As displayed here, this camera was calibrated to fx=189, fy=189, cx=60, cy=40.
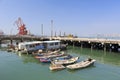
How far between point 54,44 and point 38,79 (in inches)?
1271

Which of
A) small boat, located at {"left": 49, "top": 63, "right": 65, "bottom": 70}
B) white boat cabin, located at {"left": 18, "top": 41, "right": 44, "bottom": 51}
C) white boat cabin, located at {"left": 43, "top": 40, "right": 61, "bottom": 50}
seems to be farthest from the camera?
white boat cabin, located at {"left": 43, "top": 40, "right": 61, "bottom": 50}

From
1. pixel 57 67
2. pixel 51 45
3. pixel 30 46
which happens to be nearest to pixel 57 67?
pixel 57 67

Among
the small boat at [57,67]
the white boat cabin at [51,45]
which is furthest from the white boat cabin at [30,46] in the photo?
the small boat at [57,67]

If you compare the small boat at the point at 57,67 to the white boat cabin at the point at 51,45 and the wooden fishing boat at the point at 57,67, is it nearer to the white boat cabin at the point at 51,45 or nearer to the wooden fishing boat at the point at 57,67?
the wooden fishing boat at the point at 57,67

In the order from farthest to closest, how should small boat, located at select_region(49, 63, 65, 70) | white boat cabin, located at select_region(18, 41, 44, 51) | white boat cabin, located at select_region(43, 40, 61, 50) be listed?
white boat cabin, located at select_region(43, 40, 61, 50) < white boat cabin, located at select_region(18, 41, 44, 51) < small boat, located at select_region(49, 63, 65, 70)

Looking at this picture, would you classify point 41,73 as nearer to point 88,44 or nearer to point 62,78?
point 62,78

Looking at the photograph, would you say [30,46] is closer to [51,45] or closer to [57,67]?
[51,45]

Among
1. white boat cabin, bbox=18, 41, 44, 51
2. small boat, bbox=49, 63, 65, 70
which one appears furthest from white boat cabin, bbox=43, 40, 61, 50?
small boat, bbox=49, 63, 65, 70

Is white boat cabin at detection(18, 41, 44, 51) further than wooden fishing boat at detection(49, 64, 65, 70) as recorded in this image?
Yes

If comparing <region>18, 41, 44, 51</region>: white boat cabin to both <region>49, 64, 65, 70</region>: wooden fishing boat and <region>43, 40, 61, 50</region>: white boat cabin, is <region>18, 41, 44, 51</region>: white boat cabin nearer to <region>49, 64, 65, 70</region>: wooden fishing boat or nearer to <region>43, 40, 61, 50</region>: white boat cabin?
<region>43, 40, 61, 50</region>: white boat cabin

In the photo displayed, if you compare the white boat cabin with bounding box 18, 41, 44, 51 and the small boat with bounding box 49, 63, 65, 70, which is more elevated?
the white boat cabin with bounding box 18, 41, 44, 51

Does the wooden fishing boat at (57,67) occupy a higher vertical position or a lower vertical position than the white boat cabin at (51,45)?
lower

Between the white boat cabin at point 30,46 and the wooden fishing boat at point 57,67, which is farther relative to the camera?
the white boat cabin at point 30,46

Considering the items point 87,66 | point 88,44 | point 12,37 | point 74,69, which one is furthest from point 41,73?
point 12,37
